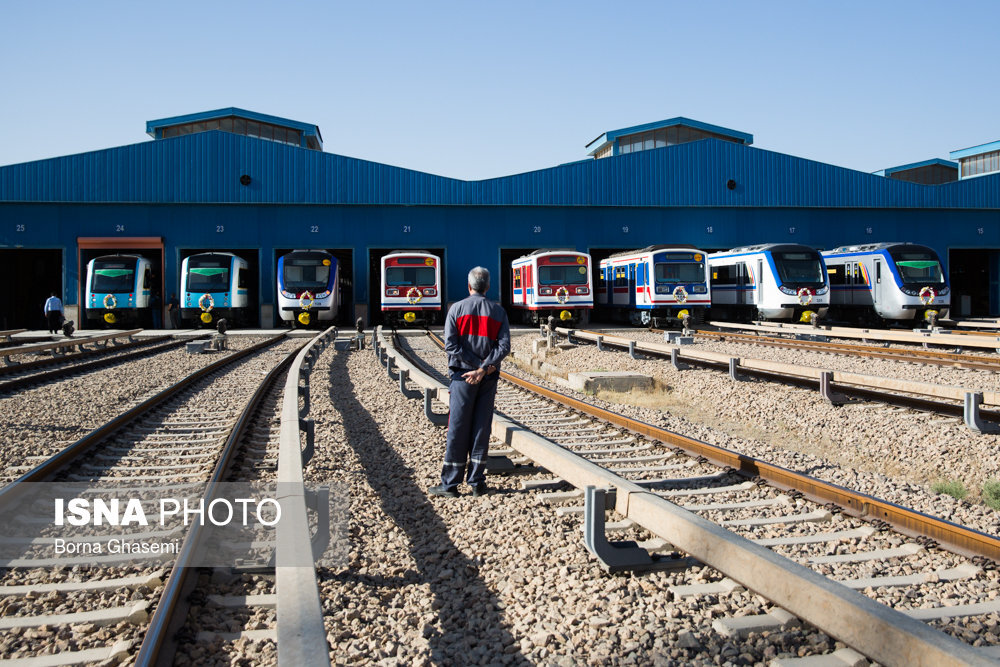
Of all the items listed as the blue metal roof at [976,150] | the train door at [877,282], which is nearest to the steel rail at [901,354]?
the train door at [877,282]

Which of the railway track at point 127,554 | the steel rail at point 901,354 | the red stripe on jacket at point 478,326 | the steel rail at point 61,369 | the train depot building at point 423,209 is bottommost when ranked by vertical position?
the railway track at point 127,554

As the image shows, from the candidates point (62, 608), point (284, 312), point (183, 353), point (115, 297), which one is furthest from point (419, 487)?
point (115, 297)

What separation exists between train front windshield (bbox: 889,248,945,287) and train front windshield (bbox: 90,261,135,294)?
26.4m

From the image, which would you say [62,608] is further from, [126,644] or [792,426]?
[792,426]

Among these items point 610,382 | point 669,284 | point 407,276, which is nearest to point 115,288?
point 407,276

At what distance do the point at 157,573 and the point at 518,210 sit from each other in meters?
30.8

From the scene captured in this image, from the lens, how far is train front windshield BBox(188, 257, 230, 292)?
2855 cm

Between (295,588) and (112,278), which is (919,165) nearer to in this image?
(112,278)

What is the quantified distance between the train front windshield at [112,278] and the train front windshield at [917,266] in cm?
2638

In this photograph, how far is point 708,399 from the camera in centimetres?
1124

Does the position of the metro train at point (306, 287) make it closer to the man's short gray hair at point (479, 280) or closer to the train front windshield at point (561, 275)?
the train front windshield at point (561, 275)

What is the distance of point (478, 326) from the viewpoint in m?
5.62

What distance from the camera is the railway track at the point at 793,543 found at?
278 cm

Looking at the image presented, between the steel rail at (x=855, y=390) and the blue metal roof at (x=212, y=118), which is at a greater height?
the blue metal roof at (x=212, y=118)
